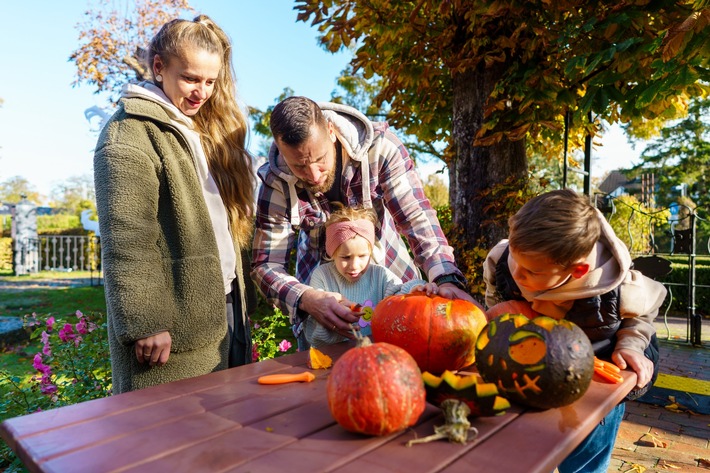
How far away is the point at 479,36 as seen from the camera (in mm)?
4734

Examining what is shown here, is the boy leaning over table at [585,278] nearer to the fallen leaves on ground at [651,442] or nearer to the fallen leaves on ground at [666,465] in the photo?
the fallen leaves on ground at [666,465]

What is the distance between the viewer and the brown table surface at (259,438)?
0.98m

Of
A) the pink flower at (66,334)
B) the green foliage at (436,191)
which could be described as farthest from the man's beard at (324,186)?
the green foliage at (436,191)

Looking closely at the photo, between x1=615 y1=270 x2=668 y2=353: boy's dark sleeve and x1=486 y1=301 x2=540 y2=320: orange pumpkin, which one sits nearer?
x1=615 y1=270 x2=668 y2=353: boy's dark sleeve

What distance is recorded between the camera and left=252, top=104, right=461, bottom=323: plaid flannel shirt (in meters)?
2.41

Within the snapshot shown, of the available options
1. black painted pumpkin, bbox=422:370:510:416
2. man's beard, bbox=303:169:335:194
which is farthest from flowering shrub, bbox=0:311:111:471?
black painted pumpkin, bbox=422:370:510:416

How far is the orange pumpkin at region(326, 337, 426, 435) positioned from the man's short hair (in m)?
1.18

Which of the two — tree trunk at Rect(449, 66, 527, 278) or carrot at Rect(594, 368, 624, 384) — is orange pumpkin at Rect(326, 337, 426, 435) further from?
tree trunk at Rect(449, 66, 527, 278)

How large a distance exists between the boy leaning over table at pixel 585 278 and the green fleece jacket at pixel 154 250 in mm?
1173

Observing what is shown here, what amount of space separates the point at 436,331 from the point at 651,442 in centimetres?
315

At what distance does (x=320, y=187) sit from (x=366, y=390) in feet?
4.81

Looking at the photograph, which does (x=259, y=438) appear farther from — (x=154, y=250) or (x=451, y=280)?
(x=451, y=280)

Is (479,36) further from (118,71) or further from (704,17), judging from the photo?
(118,71)

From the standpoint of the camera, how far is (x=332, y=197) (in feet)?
8.44
